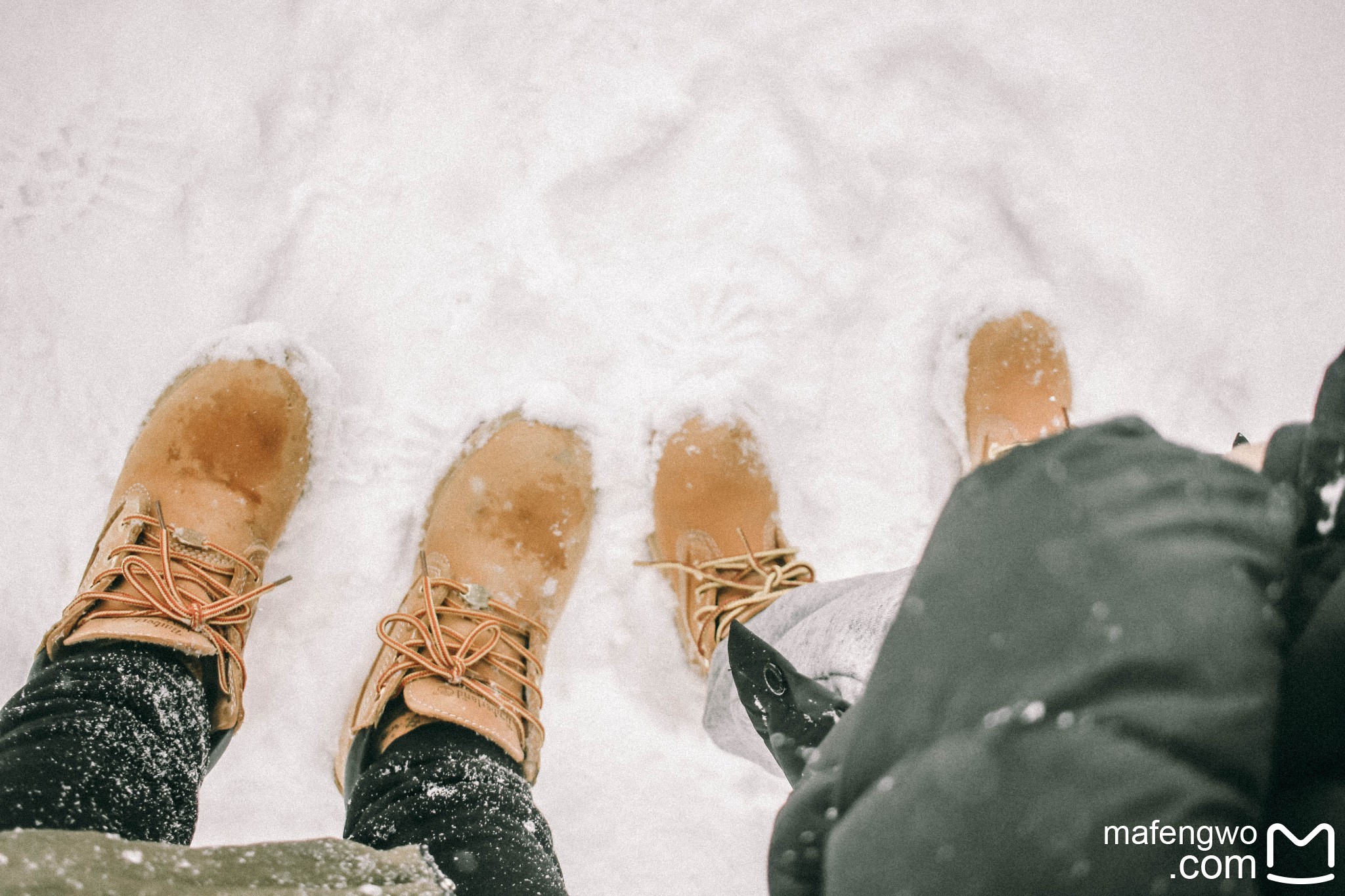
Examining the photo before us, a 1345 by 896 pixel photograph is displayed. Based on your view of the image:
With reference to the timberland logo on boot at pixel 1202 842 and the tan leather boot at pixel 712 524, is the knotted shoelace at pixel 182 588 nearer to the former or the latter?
the tan leather boot at pixel 712 524

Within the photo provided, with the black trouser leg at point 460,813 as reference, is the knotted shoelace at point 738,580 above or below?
above

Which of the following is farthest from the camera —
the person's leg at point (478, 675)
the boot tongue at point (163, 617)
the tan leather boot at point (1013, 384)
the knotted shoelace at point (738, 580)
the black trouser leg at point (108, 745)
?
the tan leather boot at point (1013, 384)

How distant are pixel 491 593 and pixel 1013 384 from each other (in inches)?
32.0

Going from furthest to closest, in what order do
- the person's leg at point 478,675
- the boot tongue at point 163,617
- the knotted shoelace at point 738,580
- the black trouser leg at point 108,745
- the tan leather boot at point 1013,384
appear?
the tan leather boot at point 1013,384 < the knotted shoelace at point 738,580 < the boot tongue at point 163,617 < the person's leg at point 478,675 < the black trouser leg at point 108,745

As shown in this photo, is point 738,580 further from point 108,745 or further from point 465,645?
point 108,745

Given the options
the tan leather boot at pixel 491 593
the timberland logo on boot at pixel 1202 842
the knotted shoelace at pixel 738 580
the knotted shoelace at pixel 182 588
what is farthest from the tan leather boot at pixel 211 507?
Answer: the timberland logo on boot at pixel 1202 842

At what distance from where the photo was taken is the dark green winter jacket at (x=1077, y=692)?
0.33 meters

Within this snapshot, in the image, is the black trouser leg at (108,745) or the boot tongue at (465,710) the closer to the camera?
the black trouser leg at (108,745)

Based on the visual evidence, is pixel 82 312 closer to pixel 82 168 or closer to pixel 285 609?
pixel 82 168

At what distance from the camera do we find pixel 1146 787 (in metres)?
0.32

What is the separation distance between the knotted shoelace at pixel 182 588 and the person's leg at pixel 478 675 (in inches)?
6.8

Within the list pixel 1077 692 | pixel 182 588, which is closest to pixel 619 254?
pixel 182 588

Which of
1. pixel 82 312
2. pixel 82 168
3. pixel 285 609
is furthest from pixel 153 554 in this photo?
pixel 82 168

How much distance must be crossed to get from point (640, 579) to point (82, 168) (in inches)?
37.9
